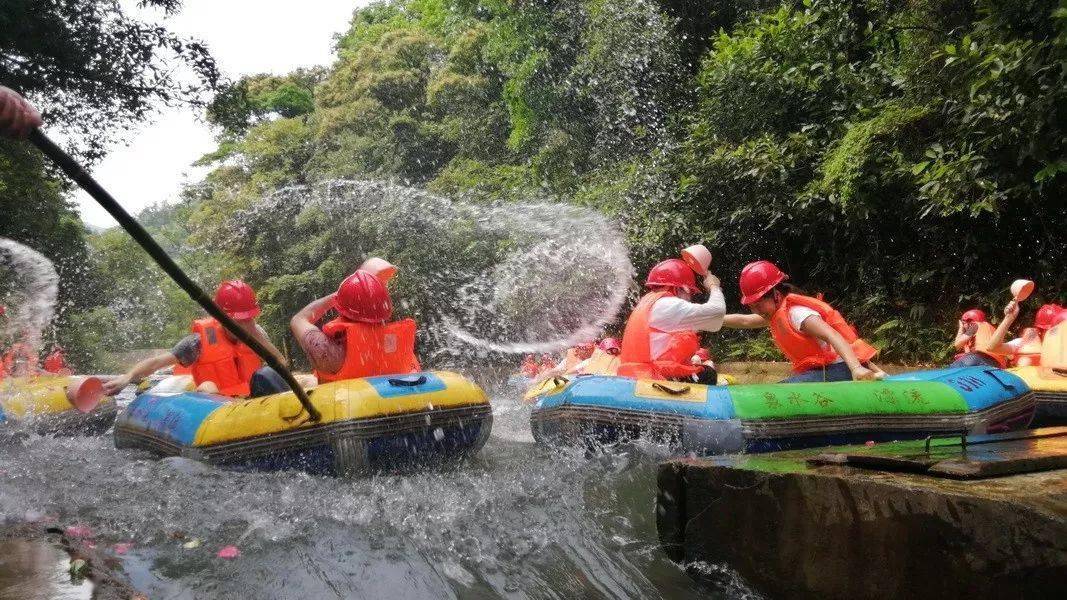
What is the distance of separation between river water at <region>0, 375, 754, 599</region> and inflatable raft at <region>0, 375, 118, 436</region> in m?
2.96

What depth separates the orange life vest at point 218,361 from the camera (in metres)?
7.14

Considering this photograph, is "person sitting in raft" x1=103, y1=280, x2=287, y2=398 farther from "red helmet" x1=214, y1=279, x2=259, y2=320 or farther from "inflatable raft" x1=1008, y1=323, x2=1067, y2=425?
"inflatable raft" x1=1008, y1=323, x2=1067, y2=425

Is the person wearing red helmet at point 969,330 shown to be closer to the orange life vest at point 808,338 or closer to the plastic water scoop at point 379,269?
the orange life vest at point 808,338

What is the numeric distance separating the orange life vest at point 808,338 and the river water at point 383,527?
1377 millimetres

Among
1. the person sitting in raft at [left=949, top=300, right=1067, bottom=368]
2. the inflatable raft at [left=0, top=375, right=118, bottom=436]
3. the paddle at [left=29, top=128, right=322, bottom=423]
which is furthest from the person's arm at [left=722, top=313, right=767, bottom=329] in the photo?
the inflatable raft at [left=0, top=375, right=118, bottom=436]

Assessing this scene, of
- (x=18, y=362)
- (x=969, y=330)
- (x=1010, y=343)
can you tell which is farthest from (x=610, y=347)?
(x=18, y=362)

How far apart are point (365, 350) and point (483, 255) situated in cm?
1317

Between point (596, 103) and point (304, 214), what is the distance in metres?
10.3

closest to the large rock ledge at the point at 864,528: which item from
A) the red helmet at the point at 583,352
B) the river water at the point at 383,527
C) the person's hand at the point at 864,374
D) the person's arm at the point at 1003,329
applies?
the river water at the point at 383,527

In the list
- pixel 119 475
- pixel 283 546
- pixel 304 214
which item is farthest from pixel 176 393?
pixel 304 214

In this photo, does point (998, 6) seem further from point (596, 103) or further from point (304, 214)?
point (304, 214)

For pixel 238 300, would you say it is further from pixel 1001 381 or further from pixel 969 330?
pixel 969 330

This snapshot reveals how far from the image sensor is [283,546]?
4141mm

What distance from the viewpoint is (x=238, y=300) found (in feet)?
23.0
